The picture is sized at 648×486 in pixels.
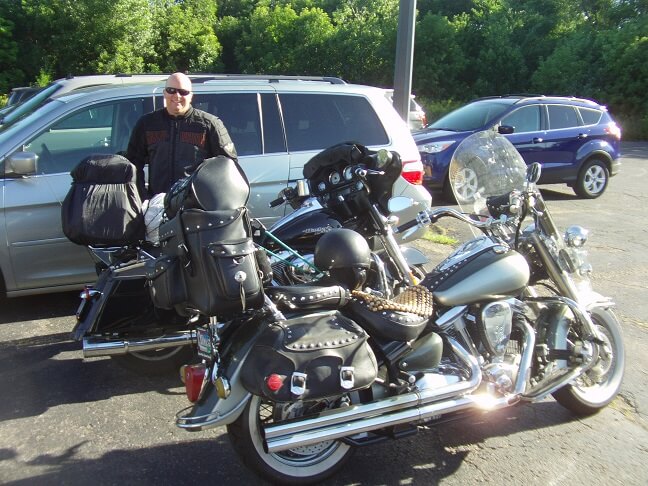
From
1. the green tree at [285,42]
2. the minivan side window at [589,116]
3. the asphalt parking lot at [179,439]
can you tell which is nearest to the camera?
the asphalt parking lot at [179,439]

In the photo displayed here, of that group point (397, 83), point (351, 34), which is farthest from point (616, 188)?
point (351, 34)

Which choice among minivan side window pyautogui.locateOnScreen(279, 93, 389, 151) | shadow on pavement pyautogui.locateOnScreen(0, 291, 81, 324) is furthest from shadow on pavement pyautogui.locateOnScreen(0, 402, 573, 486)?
minivan side window pyautogui.locateOnScreen(279, 93, 389, 151)

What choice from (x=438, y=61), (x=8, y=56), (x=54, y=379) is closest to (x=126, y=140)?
(x=54, y=379)

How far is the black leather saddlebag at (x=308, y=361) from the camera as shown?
2543 millimetres

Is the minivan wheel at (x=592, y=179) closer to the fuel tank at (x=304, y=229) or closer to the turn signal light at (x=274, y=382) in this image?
the fuel tank at (x=304, y=229)

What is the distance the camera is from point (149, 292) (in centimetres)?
362

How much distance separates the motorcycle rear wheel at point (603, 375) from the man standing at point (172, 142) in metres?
2.84

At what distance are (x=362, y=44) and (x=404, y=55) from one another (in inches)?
917

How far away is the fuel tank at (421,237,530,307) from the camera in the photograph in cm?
317

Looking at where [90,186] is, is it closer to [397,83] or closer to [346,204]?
[346,204]

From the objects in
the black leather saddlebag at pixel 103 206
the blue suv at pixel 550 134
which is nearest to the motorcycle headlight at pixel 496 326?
the black leather saddlebag at pixel 103 206

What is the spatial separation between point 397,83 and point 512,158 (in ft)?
16.1

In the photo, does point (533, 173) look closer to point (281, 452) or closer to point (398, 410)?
point (398, 410)

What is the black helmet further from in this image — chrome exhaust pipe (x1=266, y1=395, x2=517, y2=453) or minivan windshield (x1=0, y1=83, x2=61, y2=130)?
minivan windshield (x1=0, y1=83, x2=61, y2=130)
